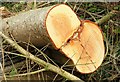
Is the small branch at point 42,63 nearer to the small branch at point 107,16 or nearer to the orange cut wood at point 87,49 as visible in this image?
the orange cut wood at point 87,49

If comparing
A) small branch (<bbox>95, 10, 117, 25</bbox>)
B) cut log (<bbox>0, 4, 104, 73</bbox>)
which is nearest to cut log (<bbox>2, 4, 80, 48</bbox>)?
cut log (<bbox>0, 4, 104, 73</bbox>)

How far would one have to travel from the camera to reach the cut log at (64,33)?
207 cm

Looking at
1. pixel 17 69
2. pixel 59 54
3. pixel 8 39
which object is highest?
pixel 8 39

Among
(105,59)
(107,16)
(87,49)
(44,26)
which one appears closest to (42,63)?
(44,26)

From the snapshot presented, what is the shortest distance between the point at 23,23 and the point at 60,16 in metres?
0.29

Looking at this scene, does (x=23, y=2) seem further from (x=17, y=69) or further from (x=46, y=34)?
(x=46, y=34)

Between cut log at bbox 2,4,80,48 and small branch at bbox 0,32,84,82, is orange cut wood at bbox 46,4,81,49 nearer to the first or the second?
cut log at bbox 2,4,80,48

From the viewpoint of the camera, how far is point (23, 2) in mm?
3199

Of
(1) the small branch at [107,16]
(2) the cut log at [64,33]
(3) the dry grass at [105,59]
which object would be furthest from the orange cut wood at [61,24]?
(1) the small branch at [107,16]

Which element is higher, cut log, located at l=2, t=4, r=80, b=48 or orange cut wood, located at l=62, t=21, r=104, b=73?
cut log, located at l=2, t=4, r=80, b=48

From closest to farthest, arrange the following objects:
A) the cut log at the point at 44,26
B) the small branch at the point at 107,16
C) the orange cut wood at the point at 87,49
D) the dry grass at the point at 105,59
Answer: the cut log at the point at 44,26 → the orange cut wood at the point at 87,49 → the dry grass at the point at 105,59 → the small branch at the point at 107,16

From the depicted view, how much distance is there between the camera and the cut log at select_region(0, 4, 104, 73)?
207 centimetres

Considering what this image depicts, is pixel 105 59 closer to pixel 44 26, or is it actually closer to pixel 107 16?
pixel 107 16

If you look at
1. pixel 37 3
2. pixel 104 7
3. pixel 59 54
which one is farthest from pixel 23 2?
pixel 59 54
